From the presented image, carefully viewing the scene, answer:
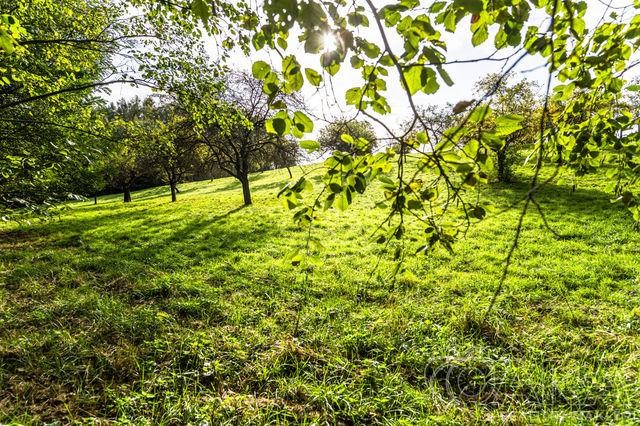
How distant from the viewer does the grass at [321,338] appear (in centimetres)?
344

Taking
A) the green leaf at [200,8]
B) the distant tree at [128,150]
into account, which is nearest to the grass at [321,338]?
the green leaf at [200,8]

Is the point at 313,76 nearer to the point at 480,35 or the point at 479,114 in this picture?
the point at 479,114

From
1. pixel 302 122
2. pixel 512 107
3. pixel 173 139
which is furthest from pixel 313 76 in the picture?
pixel 512 107

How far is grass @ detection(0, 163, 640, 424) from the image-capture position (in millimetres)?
3438

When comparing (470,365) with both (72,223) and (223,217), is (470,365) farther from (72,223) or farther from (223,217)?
(72,223)

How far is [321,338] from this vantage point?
4.68 metres

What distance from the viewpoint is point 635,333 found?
4.62 m

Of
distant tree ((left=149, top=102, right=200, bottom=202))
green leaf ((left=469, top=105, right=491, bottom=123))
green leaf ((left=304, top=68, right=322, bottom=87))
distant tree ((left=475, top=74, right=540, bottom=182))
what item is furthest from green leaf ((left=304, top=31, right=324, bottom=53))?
distant tree ((left=475, top=74, right=540, bottom=182))

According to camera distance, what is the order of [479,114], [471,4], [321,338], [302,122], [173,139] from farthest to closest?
[173,139], [321,338], [302,122], [479,114], [471,4]

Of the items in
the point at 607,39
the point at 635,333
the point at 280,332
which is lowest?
the point at 635,333

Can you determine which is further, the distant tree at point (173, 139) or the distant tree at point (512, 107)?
the distant tree at point (512, 107)

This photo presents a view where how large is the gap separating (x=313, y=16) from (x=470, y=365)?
4.30m

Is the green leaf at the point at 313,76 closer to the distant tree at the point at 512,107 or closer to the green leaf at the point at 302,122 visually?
the green leaf at the point at 302,122

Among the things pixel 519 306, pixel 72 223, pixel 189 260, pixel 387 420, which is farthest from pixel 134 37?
pixel 72 223
